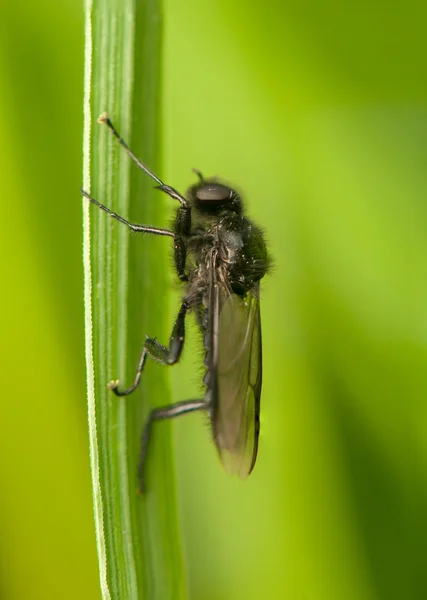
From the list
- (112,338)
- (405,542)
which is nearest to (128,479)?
(112,338)

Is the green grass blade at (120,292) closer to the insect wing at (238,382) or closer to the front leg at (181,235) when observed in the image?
the insect wing at (238,382)

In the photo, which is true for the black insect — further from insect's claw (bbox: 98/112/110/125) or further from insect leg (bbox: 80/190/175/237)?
insect's claw (bbox: 98/112/110/125)

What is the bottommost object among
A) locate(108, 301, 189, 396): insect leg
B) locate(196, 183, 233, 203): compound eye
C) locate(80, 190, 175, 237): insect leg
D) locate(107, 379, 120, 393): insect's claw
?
locate(107, 379, 120, 393): insect's claw

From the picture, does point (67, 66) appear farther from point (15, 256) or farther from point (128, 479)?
point (128, 479)

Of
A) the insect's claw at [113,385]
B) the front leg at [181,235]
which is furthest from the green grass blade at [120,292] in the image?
the front leg at [181,235]

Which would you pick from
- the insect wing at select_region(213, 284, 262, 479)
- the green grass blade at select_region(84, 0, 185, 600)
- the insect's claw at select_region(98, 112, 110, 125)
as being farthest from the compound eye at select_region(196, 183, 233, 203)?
the insect's claw at select_region(98, 112, 110, 125)

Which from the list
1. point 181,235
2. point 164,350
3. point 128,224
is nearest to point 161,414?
point 164,350

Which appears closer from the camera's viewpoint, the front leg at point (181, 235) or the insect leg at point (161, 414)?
the insect leg at point (161, 414)
